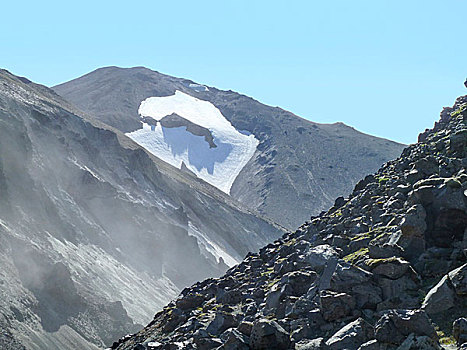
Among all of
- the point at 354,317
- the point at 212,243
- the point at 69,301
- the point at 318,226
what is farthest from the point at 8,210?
the point at 354,317

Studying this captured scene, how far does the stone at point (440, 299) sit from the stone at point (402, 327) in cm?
122

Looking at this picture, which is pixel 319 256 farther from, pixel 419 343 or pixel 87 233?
pixel 87 233

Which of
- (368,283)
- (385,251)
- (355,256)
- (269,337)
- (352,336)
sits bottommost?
(269,337)

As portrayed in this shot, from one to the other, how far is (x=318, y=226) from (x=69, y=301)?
62.6m

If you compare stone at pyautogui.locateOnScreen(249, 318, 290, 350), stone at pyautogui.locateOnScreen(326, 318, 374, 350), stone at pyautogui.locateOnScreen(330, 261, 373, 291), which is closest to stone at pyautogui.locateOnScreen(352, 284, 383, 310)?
stone at pyautogui.locateOnScreen(330, 261, 373, 291)

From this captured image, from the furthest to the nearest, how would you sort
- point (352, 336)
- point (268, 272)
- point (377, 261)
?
point (268, 272), point (377, 261), point (352, 336)

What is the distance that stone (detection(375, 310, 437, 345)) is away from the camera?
15.4 metres

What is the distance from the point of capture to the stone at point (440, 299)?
16.8 metres

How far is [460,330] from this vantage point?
1500 cm

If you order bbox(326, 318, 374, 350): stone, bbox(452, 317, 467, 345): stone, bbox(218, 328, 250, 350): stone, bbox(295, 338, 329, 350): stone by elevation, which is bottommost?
bbox(218, 328, 250, 350): stone

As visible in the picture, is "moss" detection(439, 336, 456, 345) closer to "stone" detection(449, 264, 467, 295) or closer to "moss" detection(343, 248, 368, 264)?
"stone" detection(449, 264, 467, 295)

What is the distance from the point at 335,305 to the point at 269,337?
208 centimetres

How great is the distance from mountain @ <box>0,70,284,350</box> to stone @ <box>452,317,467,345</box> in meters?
58.9

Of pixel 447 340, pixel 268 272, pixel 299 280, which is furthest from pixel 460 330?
pixel 268 272
